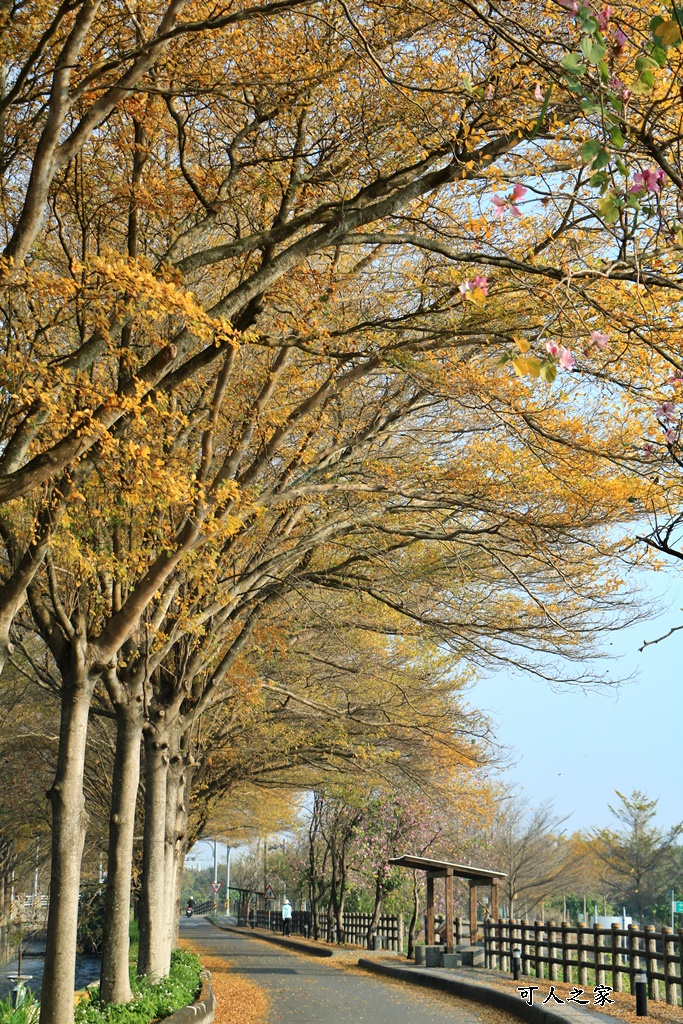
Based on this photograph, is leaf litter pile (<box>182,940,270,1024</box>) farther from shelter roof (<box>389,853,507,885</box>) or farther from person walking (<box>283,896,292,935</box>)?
person walking (<box>283,896,292,935</box>)

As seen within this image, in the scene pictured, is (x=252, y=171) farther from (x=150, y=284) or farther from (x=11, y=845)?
(x=11, y=845)

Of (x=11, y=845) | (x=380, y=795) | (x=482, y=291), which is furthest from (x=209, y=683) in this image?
(x=11, y=845)

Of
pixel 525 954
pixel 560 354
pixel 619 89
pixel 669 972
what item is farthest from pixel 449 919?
pixel 560 354

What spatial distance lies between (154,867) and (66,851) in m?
5.37

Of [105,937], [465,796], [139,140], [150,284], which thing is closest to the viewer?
[150,284]

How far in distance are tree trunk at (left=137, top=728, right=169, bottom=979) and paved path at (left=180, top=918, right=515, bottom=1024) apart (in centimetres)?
189

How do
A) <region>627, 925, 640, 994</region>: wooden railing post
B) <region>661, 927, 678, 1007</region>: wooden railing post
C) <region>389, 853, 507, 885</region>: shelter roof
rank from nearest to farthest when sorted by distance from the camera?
<region>661, 927, 678, 1007</region>: wooden railing post
<region>627, 925, 640, 994</region>: wooden railing post
<region>389, 853, 507, 885</region>: shelter roof

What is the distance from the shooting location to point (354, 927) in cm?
3878

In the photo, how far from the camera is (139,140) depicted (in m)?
9.69

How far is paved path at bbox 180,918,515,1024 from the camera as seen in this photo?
14.9 metres

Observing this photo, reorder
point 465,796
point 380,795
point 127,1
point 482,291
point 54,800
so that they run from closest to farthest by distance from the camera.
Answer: point 482,291
point 127,1
point 54,800
point 465,796
point 380,795

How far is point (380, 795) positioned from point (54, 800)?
83.3ft

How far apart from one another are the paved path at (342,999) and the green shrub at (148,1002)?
1.32 meters

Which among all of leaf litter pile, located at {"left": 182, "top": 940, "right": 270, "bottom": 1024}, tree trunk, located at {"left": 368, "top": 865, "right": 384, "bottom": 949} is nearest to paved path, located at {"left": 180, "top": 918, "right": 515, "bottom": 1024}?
leaf litter pile, located at {"left": 182, "top": 940, "right": 270, "bottom": 1024}
